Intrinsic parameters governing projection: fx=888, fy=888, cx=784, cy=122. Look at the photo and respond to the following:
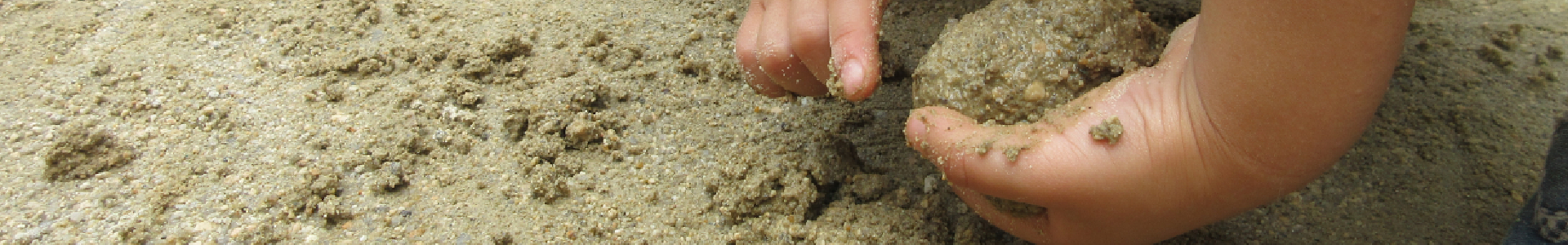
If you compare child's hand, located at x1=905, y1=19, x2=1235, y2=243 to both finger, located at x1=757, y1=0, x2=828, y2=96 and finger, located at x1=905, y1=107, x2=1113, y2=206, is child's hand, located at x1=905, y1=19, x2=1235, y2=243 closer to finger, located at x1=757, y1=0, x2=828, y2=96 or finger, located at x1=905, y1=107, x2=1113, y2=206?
finger, located at x1=905, y1=107, x2=1113, y2=206

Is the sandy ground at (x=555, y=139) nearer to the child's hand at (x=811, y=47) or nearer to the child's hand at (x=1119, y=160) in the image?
the child's hand at (x=811, y=47)

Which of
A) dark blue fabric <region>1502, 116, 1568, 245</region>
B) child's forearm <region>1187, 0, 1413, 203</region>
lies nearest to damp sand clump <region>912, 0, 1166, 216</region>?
child's forearm <region>1187, 0, 1413, 203</region>

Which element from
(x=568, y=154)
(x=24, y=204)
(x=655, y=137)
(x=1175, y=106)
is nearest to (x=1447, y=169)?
(x=1175, y=106)

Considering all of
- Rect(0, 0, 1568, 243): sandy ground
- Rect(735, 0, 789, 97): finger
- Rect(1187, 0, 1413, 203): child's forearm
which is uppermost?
Rect(1187, 0, 1413, 203): child's forearm

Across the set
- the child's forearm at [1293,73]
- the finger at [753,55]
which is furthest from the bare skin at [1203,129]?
the finger at [753,55]

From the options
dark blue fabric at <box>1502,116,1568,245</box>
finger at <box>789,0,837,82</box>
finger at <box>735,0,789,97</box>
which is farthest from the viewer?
finger at <box>735,0,789,97</box>

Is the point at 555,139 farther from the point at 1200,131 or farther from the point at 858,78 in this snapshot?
the point at 1200,131

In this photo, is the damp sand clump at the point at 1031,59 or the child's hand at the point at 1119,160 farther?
Result: the damp sand clump at the point at 1031,59
